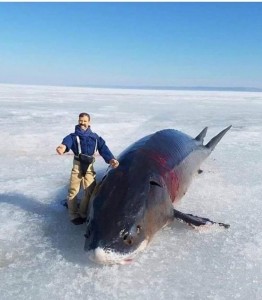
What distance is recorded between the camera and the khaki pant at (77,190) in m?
4.41

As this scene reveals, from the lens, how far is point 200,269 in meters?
3.56

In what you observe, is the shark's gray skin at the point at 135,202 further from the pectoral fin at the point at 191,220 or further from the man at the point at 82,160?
the man at the point at 82,160

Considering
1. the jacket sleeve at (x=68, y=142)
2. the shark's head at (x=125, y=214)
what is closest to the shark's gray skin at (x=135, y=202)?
the shark's head at (x=125, y=214)

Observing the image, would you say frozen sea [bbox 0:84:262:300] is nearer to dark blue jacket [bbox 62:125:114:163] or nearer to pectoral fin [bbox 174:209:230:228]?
pectoral fin [bbox 174:209:230:228]

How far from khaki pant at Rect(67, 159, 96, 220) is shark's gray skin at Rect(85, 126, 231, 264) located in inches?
9.8

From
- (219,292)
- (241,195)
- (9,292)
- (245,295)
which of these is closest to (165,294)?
(219,292)

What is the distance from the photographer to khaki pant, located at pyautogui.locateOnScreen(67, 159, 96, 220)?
4.41m

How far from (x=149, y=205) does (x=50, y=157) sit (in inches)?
173

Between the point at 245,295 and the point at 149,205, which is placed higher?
the point at 149,205

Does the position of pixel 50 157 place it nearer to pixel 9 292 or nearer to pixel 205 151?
pixel 205 151

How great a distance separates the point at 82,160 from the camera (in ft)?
14.8

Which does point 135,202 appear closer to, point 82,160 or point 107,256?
point 107,256

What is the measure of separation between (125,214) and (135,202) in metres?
0.21

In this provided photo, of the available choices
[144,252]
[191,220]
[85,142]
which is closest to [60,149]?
[85,142]
